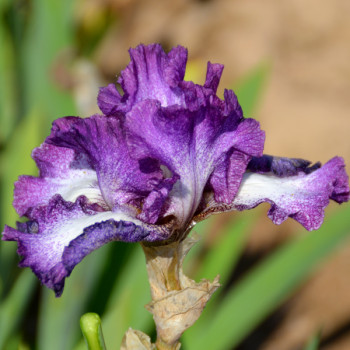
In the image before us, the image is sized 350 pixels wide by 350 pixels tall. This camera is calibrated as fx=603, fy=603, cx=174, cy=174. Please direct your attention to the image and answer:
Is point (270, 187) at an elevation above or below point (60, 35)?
below

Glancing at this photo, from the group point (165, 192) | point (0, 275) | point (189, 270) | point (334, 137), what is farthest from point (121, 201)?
point (334, 137)

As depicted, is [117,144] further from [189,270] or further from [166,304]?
[189,270]

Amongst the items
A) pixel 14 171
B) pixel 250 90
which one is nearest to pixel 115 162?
pixel 14 171

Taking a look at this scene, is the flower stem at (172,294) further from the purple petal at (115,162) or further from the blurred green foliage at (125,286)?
the blurred green foliage at (125,286)

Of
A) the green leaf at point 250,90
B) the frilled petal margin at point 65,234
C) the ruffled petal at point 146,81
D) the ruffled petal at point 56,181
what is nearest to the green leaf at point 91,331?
the frilled petal margin at point 65,234

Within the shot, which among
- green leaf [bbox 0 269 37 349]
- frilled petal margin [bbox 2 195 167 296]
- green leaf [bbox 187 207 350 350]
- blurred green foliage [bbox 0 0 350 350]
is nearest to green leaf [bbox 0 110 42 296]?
blurred green foliage [bbox 0 0 350 350]

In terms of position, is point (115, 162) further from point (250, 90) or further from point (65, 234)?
point (250, 90)
